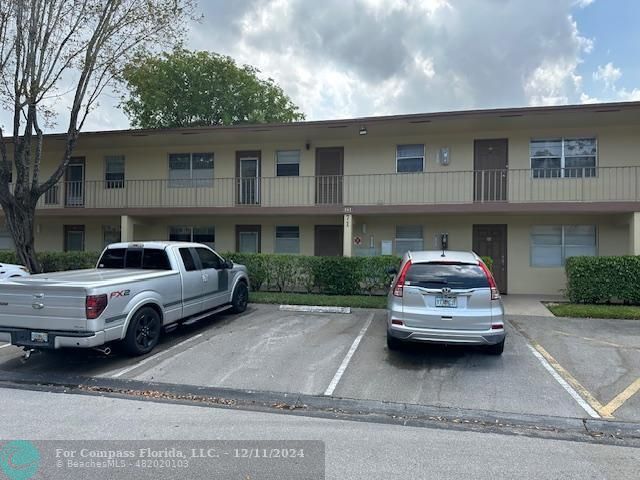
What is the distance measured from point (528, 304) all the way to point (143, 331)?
947cm

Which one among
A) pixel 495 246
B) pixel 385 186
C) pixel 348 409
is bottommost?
pixel 348 409

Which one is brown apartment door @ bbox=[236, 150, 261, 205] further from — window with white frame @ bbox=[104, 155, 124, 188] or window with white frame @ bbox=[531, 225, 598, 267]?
window with white frame @ bbox=[531, 225, 598, 267]

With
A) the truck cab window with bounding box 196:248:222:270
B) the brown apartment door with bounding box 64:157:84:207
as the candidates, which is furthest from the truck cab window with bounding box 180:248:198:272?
the brown apartment door with bounding box 64:157:84:207

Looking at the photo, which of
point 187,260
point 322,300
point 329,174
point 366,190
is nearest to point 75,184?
point 329,174

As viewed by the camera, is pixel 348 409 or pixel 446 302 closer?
pixel 348 409

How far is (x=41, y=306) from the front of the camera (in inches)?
220

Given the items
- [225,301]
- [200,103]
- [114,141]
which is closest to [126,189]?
[114,141]

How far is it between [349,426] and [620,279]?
946 centimetres

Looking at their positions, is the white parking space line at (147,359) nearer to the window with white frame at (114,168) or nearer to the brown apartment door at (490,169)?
the brown apartment door at (490,169)

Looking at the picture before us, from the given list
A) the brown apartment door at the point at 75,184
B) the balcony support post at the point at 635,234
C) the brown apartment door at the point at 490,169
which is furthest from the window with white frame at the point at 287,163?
the balcony support post at the point at 635,234

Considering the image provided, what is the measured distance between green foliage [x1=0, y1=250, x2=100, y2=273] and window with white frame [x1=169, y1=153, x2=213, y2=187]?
3783mm

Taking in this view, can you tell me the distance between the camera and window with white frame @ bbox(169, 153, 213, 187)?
15.2 metres

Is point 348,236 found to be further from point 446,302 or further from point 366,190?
point 446,302

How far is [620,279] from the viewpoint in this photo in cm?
1030
